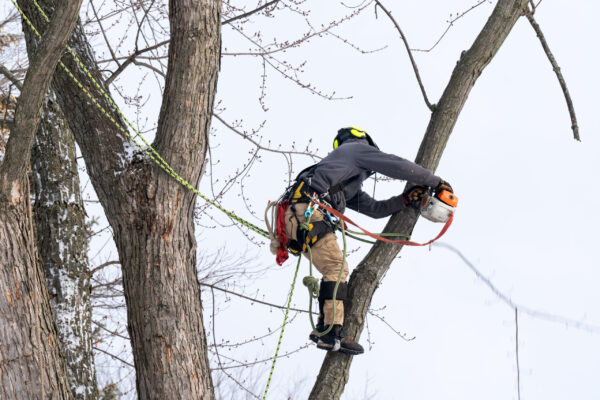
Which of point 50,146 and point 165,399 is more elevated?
point 50,146

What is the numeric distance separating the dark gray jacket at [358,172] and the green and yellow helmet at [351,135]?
0.05 metres

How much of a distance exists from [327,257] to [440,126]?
1.20m

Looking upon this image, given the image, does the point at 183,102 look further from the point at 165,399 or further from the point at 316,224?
the point at 165,399

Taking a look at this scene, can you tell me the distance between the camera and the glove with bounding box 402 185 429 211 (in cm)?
421

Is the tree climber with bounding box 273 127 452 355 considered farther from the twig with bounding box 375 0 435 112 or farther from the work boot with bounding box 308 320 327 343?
the twig with bounding box 375 0 435 112

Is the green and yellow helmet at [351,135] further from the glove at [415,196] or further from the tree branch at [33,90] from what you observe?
the tree branch at [33,90]

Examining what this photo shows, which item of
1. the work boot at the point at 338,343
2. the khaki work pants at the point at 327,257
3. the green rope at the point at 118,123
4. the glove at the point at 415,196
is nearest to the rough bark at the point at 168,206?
the green rope at the point at 118,123

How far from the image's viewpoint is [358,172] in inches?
176

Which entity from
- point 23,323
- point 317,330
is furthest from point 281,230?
point 23,323

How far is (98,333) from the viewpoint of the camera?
7.01m

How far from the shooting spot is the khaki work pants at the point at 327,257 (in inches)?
152

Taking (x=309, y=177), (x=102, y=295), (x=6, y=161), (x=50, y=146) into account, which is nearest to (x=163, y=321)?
(x=6, y=161)

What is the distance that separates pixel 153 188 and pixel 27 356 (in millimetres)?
1054

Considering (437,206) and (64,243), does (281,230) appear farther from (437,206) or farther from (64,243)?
(64,243)
